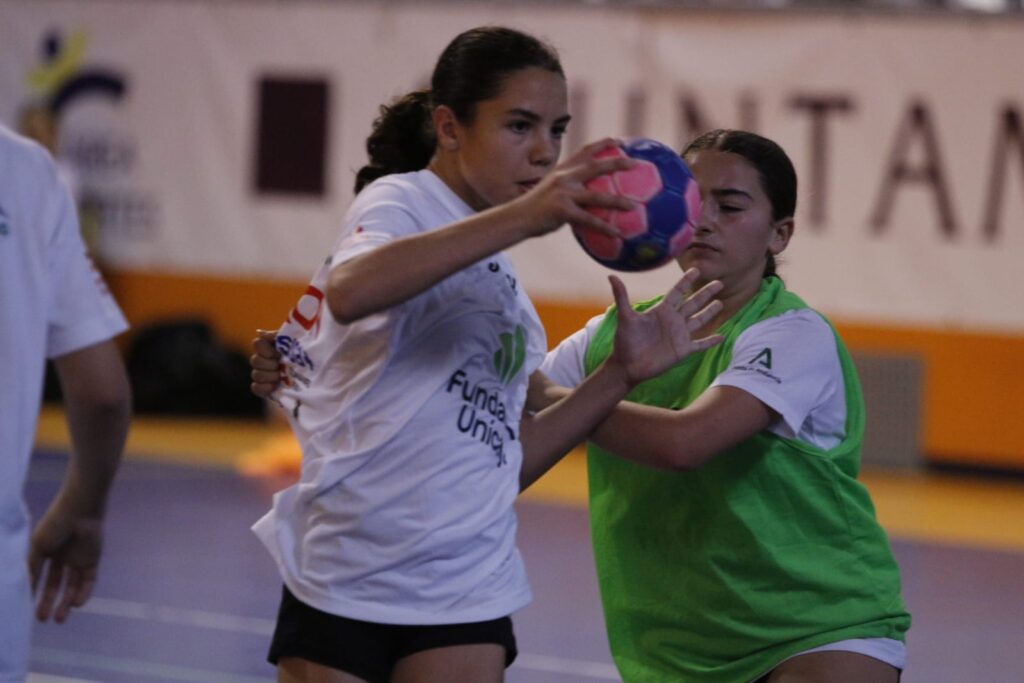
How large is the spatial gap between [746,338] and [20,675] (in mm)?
1770

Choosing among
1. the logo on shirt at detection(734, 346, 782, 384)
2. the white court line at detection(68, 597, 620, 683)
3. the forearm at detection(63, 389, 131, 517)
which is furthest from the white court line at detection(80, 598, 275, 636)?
the forearm at detection(63, 389, 131, 517)

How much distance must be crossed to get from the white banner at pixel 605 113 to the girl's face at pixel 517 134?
25.8 ft

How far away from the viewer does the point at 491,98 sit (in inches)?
120

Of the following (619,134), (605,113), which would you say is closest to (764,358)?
(619,134)

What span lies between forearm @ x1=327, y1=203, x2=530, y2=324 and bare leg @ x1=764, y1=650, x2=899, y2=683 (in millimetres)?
1393

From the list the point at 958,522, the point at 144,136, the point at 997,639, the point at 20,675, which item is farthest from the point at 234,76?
the point at 20,675

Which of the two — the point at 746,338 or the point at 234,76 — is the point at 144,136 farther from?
the point at 746,338

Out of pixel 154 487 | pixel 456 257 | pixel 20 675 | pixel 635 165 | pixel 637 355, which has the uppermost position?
pixel 635 165

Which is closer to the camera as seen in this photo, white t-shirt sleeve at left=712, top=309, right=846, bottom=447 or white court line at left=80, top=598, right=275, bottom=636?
white t-shirt sleeve at left=712, top=309, right=846, bottom=447

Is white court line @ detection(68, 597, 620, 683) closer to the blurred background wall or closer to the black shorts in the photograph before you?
the black shorts

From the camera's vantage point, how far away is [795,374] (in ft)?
11.7

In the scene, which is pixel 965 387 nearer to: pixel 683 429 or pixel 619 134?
pixel 619 134

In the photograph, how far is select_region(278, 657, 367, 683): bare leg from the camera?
3.01 m

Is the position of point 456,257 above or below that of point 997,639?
above
